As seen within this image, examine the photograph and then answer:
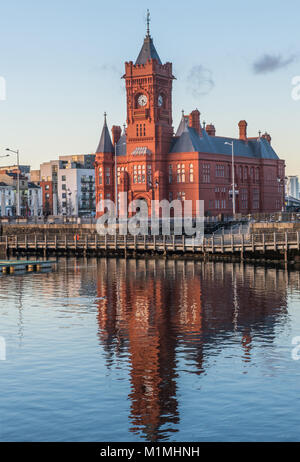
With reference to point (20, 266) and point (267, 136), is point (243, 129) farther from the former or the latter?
point (20, 266)

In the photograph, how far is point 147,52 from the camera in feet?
377

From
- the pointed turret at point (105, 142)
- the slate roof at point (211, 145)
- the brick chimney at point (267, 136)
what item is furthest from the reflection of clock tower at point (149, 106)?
the brick chimney at point (267, 136)

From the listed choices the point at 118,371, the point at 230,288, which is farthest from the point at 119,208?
the point at 118,371

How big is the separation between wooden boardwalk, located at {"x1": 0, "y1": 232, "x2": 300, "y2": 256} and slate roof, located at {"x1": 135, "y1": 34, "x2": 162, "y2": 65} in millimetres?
Result: 32666

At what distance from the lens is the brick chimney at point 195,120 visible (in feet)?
396

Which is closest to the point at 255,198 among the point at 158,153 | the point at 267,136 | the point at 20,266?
the point at 267,136

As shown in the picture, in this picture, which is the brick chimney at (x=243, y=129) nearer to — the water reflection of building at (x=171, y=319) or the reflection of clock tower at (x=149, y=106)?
the reflection of clock tower at (x=149, y=106)

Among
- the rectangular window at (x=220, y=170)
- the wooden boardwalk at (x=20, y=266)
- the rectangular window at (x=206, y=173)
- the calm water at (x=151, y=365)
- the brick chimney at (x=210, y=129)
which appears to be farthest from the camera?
the brick chimney at (x=210, y=129)

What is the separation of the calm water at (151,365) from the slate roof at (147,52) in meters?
71.1

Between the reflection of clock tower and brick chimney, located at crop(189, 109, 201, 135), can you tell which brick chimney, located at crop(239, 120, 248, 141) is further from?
the reflection of clock tower

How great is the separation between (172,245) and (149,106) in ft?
133

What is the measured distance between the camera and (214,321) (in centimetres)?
3681

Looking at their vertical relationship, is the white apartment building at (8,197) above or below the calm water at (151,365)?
above

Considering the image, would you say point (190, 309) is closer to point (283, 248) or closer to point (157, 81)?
point (283, 248)
